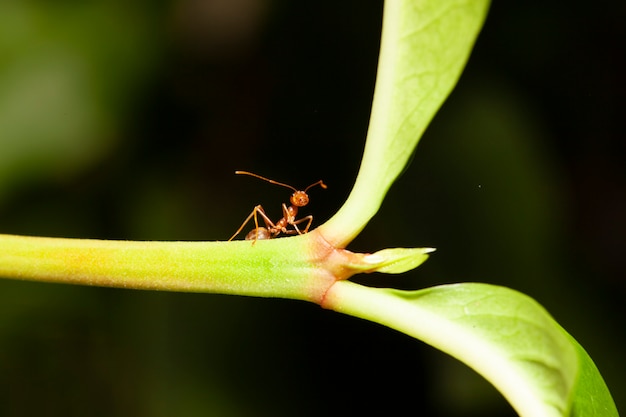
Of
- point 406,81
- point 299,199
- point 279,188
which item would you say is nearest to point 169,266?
point 406,81

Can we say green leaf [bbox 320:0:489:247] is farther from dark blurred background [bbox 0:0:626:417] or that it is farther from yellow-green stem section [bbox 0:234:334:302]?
dark blurred background [bbox 0:0:626:417]

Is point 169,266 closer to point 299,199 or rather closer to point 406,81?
point 406,81

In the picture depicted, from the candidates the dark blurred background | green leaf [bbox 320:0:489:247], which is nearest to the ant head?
the dark blurred background

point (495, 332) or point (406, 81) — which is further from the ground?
point (406, 81)

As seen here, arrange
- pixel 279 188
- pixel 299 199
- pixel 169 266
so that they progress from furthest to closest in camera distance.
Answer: pixel 279 188
pixel 299 199
pixel 169 266

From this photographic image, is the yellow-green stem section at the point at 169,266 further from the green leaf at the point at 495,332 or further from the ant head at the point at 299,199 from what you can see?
the ant head at the point at 299,199

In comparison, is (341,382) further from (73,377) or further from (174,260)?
(174,260)

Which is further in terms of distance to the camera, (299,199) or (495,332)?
(299,199)

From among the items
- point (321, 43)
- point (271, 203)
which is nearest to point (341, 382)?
point (271, 203)
